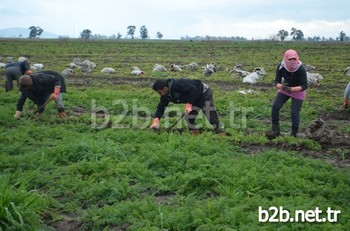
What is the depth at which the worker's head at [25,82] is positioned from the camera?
8.23m

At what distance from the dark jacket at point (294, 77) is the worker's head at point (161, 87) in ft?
Answer: 7.50

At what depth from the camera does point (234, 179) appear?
5.16 meters

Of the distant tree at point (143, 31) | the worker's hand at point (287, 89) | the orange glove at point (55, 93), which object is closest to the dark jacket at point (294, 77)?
the worker's hand at point (287, 89)

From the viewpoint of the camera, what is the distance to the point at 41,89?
874 centimetres

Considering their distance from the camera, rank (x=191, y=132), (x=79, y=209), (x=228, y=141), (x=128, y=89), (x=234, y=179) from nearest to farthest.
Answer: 1. (x=79, y=209)
2. (x=234, y=179)
3. (x=228, y=141)
4. (x=191, y=132)
5. (x=128, y=89)

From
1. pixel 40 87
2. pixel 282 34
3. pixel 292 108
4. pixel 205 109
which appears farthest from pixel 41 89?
pixel 282 34

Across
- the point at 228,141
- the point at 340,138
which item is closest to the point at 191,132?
the point at 228,141

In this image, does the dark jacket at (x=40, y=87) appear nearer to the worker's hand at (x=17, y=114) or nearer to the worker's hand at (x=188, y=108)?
the worker's hand at (x=17, y=114)

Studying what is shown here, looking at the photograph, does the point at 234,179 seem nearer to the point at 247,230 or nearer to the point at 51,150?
the point at 247,230

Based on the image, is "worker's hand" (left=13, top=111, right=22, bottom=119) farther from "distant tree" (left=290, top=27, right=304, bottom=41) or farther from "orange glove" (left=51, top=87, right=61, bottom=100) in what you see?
"distant tree" (left=290, top=27, right=304, bottom=41)

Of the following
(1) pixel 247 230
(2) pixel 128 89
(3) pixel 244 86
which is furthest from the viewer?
(3) pixel 244 86

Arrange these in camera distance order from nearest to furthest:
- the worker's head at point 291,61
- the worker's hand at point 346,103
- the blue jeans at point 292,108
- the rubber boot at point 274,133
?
the worker's head at point 291,61 → the blue jeans at point 292,108 → the rubber boot at point 274,133 → the worker's hand at point 346,103

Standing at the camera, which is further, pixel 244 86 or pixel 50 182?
pixel 244 86

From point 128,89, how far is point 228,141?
7.04 metres
